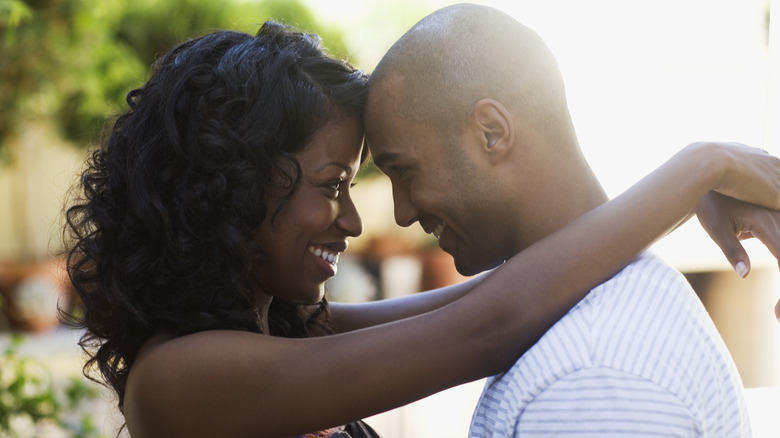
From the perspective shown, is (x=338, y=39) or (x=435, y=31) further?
(x=338, y=39)

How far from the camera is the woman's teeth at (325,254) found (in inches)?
75.2

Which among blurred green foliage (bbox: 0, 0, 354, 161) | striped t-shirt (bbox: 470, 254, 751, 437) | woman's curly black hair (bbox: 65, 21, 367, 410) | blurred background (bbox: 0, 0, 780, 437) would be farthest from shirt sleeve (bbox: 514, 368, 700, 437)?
blurred green foliage (bbox: 0, 0, 354, 161)

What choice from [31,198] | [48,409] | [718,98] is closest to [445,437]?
[48,409]

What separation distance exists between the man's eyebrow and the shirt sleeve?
69cm

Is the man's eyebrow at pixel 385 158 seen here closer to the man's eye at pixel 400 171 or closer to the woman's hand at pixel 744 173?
the man's eye at pixel 400 171

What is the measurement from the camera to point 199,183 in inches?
71.0

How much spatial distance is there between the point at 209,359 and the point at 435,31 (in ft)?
3.06

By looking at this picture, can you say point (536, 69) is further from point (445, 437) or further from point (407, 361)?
point (445, 437)

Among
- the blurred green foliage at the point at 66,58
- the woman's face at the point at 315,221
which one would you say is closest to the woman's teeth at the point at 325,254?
the woman's face at the point at 315,221

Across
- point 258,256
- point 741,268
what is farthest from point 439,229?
point 741,268

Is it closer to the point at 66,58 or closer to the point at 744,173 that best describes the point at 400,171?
the point at 744,173

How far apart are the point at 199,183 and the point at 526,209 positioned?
29.5 inches

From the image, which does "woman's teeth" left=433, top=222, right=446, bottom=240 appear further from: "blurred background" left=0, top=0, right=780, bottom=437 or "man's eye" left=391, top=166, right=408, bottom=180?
"blurred background" left=0, top=0, right=780, bottom=437

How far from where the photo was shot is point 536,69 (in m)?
1.90
